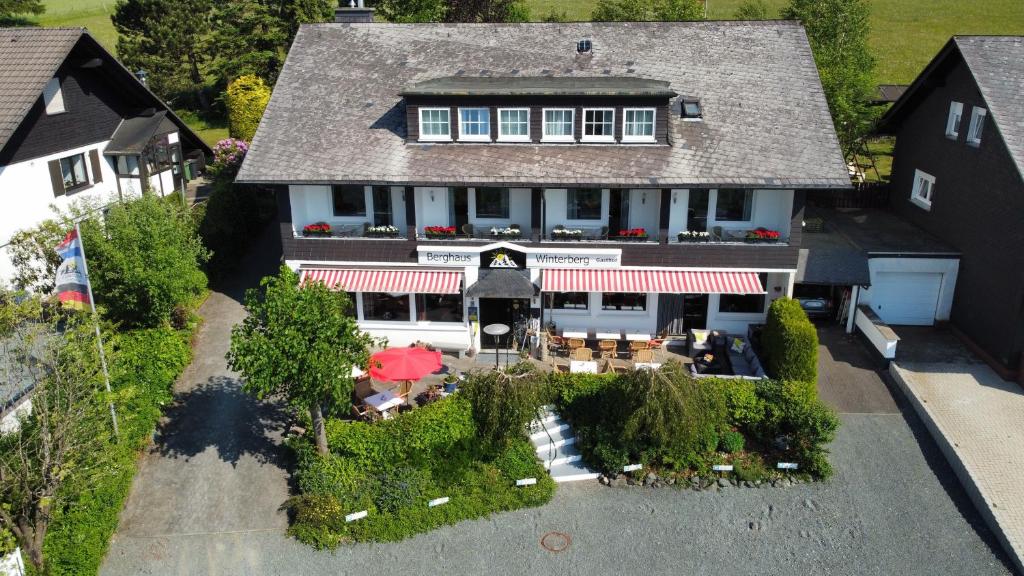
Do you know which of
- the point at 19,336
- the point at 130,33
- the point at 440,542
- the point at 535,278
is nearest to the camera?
the point at 19,336

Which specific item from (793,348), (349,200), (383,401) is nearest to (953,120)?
(793,348)

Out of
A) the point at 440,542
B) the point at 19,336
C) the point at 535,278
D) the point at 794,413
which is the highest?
the point at 19,336

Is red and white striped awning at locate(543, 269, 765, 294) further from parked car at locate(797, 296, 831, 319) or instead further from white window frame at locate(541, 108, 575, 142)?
white window frame at locate(541, 108, 575, 142)

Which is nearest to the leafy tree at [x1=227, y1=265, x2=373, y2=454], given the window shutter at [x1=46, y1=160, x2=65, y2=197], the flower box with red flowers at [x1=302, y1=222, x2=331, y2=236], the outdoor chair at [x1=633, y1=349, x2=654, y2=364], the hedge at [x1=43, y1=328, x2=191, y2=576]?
the hedge at [x1=43, y1=328, x2=191, y2=576]

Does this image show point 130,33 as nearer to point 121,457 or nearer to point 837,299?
point 121,457

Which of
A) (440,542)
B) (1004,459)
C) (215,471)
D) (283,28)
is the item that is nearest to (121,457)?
(215,471)

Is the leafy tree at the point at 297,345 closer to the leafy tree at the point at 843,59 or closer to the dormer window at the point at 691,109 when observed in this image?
the dormer window at the point at 691,109
